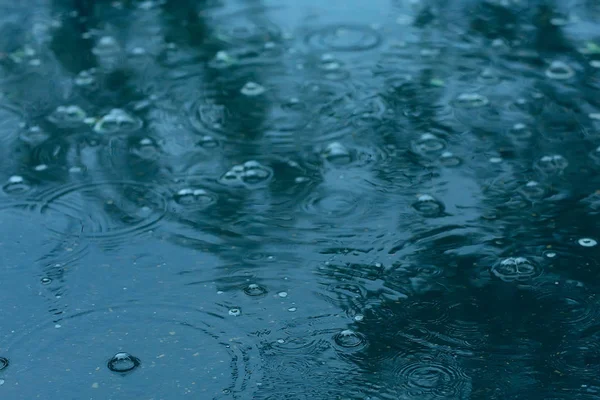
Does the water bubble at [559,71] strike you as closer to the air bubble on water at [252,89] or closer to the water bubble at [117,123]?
the air bubble on water at [252,89]

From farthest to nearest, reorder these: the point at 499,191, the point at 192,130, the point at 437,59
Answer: the point at 437,59, the point at 192,130, the point at 499,191

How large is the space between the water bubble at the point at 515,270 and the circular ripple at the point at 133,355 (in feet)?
3.81

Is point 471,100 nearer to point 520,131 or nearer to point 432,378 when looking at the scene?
point 520,131

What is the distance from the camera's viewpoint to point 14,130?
491 centimetres

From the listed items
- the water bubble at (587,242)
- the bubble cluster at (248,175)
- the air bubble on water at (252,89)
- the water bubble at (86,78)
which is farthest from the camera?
the water bubble at (86,78)

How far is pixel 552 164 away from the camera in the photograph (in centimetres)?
437

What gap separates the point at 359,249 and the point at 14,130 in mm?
2332

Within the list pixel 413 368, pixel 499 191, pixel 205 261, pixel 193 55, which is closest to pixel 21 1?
pixel 193 55

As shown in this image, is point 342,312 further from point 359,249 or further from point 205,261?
point 205,261

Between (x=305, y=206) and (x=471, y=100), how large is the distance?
148 cm

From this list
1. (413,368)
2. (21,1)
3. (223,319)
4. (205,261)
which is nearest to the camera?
A: (413,368)

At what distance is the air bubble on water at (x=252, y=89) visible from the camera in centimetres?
521

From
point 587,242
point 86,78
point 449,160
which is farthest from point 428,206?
point 86,78

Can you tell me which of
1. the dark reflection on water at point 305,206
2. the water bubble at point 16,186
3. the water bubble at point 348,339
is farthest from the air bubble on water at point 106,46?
the water bubble at point 348,339
